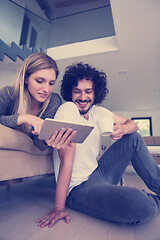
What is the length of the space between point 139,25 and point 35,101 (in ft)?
9.04

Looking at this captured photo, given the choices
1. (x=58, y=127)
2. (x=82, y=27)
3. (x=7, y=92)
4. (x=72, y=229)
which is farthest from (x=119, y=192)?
(x=82, y=27)

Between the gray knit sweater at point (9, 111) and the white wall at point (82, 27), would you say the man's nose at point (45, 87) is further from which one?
the white wall at point (82, 27)

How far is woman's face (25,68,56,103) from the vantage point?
117cm

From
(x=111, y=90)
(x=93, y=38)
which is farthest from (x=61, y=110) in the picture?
(x=111, y=90)

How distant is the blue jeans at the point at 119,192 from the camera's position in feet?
2.25

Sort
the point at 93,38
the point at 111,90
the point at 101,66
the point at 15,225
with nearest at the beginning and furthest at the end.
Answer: the point at 15,225, the point at 93,38, the point at 101,66, the point at 111,90

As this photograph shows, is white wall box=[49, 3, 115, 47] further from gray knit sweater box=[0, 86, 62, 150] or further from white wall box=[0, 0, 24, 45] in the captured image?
gray knit sweater box=[0, 86, 62, 150]

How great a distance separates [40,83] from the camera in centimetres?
118

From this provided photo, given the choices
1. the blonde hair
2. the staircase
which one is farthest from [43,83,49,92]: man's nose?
the staircase

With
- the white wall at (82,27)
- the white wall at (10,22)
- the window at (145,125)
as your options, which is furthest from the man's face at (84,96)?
the window at (145,125)

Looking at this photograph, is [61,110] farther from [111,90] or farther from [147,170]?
[111,90]

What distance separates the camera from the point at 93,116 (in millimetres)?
1174

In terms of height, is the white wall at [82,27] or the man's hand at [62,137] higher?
the white wall at [82,27]

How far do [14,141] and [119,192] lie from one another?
62cm
